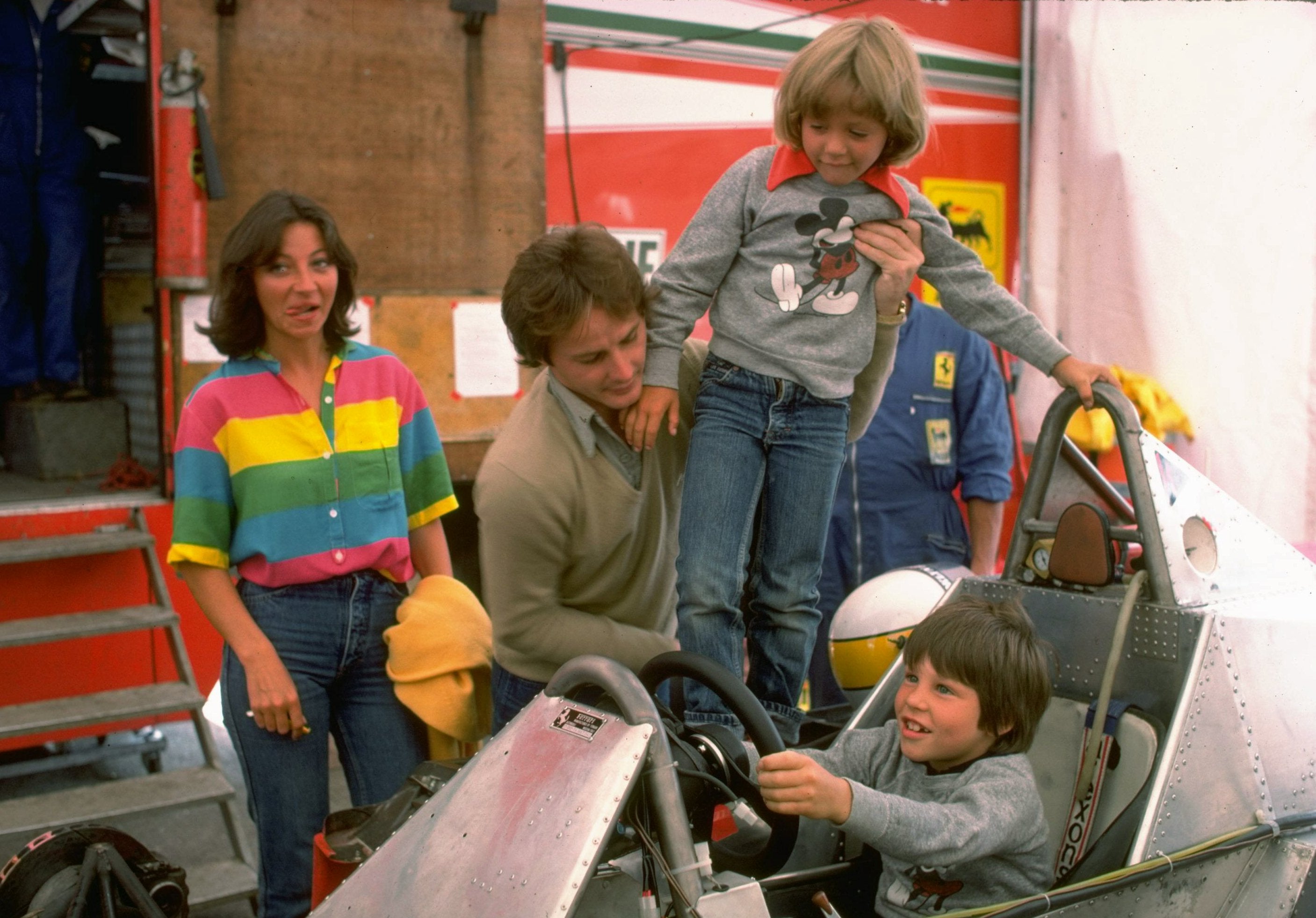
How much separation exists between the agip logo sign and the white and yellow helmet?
3.68 meters

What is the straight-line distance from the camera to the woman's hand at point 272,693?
2.42 m

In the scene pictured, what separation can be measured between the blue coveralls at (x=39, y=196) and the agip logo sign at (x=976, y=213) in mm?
4329

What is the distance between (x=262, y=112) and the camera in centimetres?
465

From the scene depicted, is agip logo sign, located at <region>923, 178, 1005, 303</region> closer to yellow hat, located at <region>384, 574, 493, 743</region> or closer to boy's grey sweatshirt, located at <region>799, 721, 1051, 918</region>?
yellow hat, located at <region>384, 574, 493, 743</region>

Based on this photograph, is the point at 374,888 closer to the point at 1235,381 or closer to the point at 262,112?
the point at 262,112

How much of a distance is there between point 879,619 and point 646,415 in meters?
1.19

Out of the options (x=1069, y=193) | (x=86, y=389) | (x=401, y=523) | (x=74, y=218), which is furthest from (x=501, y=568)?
(x=1069, y=193)

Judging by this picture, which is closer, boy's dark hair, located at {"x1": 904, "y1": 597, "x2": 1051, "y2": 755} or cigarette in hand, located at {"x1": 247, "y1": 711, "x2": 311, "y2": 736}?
boy's dark hair, located at {"x1": 904, "y1": 597, "x2": 1051, "y2": 755}

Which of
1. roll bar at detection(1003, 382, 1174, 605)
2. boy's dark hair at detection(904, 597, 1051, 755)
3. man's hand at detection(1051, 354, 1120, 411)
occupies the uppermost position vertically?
man's hand at detection(1051, 354, 1120, 411)

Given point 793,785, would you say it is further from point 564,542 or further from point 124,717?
point 124,717

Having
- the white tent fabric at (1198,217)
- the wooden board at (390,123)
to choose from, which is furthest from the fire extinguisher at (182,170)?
the white tent fabric at (1198,217)

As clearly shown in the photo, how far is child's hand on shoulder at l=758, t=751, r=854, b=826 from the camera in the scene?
170 centimetres

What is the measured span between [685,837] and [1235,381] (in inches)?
213

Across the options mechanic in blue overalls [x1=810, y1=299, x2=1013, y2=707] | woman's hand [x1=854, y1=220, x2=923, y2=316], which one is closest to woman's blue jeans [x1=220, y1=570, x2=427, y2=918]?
woman's hand [x1=854, y1=220, x2=923, y2=316]
